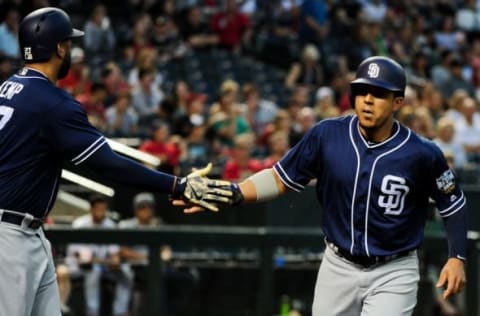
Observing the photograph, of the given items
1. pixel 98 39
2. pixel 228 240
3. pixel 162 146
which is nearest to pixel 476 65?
pixel 98 39

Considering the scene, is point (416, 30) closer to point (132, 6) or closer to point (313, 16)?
point (313, 16)

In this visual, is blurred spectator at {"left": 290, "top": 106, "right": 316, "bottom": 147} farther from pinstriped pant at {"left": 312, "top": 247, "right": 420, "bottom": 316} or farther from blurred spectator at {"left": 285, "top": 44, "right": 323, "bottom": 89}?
pinstriped pant at {"left": 312, "top": 247, "right": 420, "bottom": 316}

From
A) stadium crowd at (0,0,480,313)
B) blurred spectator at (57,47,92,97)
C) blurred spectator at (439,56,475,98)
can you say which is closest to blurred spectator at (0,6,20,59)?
stadium crowd at (0,0,480,313)

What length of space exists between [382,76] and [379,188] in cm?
57

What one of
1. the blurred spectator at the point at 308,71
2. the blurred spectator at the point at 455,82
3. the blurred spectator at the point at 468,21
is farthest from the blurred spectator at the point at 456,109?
the blurred spectator at the point at 468,21

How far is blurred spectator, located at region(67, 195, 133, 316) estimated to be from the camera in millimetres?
9422

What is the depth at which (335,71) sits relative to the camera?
18641 mm

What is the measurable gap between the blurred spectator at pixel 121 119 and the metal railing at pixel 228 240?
153 inches

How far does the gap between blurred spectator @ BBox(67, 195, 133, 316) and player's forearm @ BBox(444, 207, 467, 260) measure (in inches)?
144

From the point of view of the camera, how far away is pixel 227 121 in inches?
539

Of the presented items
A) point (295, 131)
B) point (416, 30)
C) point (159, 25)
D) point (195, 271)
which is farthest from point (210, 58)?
point (195, 271)

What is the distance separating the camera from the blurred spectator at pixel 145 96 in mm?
13938

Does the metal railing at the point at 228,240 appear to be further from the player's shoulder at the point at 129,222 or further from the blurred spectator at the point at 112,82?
the blurred spectator at the point at 112,82

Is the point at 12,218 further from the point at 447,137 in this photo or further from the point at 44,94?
the point at 447,137
